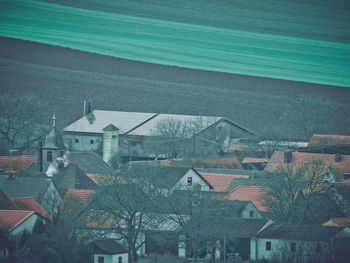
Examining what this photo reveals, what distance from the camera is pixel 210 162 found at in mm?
44625

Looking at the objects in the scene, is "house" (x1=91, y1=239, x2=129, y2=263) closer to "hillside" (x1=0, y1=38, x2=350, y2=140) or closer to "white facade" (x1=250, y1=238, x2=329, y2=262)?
"white facade" (x1=250, y1=238, x2=329, y2=262)

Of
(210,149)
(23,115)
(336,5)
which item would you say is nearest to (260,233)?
(210,149)

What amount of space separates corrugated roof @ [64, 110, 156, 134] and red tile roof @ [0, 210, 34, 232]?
1202 inches

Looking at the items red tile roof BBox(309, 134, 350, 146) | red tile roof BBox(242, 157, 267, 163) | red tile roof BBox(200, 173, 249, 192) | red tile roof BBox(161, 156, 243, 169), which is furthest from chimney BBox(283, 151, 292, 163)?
red tile roof BBox(309, 134, 350, 146)

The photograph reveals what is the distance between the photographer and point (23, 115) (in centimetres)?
5400

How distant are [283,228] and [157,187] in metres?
6.36

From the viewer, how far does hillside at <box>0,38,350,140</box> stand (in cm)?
5903

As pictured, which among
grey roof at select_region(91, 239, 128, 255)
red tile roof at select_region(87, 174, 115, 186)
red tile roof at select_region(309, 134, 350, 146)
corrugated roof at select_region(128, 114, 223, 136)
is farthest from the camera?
corrugated roof at select_region(128, 114, 223, 136)

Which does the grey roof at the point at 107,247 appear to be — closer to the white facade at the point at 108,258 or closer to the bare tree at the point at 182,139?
the white facade at the point at 108,258

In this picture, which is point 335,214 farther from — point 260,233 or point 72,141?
point 72,141

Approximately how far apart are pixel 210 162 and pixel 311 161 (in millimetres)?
6286

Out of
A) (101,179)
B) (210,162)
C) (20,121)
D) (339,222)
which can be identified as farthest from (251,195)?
(20,121)

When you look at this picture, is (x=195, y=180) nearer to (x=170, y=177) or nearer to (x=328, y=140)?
(x=170, y=177)

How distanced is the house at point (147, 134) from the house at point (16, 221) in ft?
75.4
